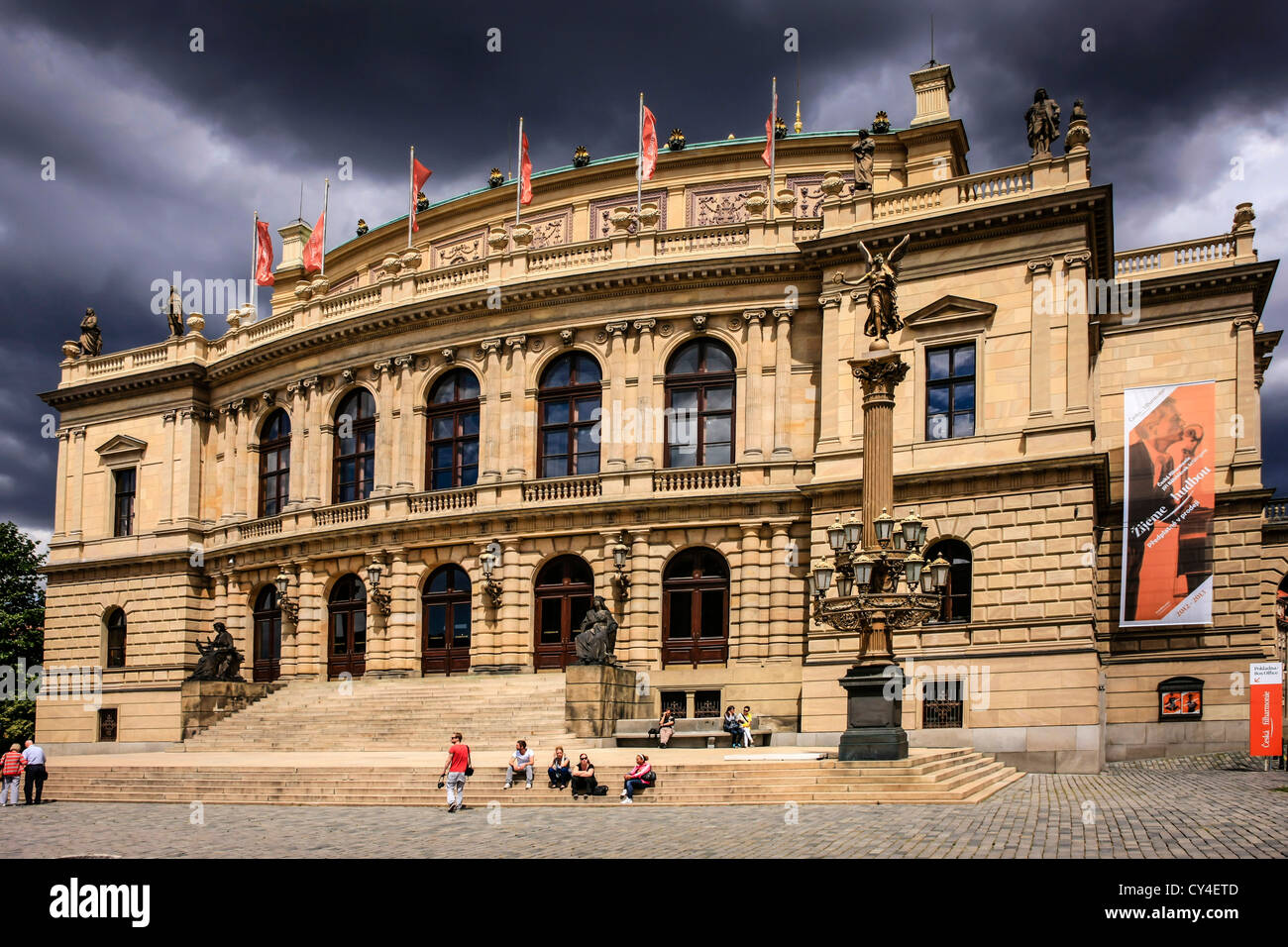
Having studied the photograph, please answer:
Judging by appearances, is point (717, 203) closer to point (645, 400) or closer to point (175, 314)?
point (645, 400)

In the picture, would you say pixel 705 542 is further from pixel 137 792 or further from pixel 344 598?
pixel 137 792

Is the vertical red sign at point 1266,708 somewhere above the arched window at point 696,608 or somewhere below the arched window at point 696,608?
below

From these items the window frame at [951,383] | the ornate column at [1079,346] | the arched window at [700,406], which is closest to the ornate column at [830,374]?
the window frame at [951,383]

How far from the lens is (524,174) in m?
45.7

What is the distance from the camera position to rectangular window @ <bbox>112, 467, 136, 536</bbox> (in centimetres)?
5203

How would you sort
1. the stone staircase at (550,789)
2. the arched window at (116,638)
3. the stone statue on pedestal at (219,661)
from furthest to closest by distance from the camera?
the arched window at (116,638) → the stone statue on pedestal at (219,661) → the stone staircase at (550,789)

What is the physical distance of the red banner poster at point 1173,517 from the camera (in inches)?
1458

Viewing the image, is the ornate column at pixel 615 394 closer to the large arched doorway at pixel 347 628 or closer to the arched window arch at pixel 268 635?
the large arched doorway at pixel 347 628

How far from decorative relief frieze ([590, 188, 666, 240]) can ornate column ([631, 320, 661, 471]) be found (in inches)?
329

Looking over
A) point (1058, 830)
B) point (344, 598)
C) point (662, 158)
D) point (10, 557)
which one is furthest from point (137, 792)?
point (10, 557)

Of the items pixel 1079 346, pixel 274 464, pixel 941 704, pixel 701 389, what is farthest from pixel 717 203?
pixel 941 704

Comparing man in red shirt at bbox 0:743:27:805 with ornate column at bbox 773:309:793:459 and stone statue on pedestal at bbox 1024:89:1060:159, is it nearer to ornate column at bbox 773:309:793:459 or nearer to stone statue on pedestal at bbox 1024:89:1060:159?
ornate column at bbox 773:309:793:459

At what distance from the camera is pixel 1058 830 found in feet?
58.0

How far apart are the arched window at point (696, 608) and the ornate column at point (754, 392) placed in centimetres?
363
